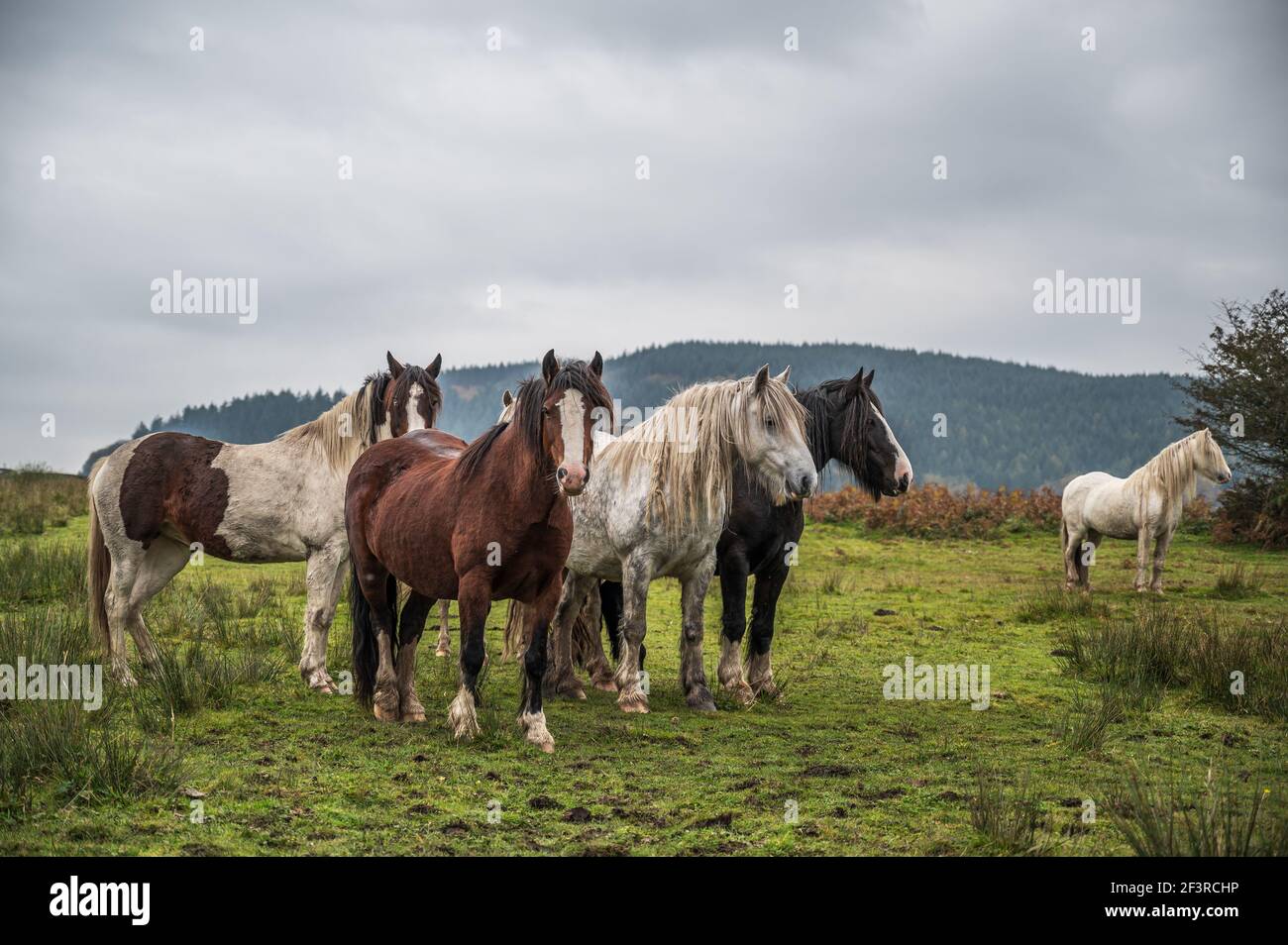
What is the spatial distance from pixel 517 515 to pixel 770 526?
2.49m

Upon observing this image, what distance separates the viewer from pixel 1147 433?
99.6 m

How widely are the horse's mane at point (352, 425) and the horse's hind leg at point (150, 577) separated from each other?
1314 millimetres

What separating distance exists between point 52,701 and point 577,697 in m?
3.63

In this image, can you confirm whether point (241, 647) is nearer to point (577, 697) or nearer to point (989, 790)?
point (577, 697)

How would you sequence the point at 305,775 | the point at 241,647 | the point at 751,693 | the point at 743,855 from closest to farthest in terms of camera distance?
the point at 743,855
the point at 305,775
the point at 751,693
the point at 241,647

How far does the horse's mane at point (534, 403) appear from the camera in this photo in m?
5.46

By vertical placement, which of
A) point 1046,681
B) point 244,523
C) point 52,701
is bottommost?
point 1046,681

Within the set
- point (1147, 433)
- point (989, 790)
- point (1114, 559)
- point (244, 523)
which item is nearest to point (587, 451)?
point (989, 790)

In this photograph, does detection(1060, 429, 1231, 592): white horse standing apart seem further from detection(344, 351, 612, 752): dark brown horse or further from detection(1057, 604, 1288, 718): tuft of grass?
detection(344, 351, 612, 752): dark brown horse

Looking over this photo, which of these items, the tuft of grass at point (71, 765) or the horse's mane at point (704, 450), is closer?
the tuft of grass at point (71, 765)

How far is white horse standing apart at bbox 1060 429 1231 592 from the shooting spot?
46.9ft

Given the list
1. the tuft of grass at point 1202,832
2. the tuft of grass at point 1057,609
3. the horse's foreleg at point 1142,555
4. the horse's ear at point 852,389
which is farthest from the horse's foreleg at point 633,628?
the horse's foreleg at point 1142,555

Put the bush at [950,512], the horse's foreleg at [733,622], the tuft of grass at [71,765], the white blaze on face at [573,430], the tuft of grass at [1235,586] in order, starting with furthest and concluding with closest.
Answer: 1. the bush at [950,512]
2. the tuft of grass at [1235,586]
3. the horse's foreleg at [733,622]
4. the white blaze on face at [573,430]
5. the tuft of grass at [71,765]

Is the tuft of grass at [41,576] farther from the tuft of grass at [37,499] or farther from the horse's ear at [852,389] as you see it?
the horse's ear at [852,389]
